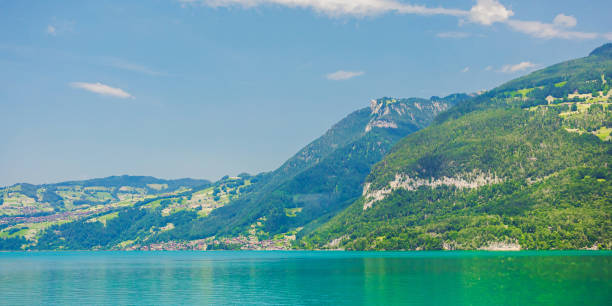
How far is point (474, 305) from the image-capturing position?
71.9m

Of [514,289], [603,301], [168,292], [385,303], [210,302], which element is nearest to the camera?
[603,301]

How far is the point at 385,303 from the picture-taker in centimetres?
7556

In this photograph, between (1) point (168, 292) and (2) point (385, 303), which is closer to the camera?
(2) point (385, 303)

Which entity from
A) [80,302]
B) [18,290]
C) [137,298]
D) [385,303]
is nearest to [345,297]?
[385,303]

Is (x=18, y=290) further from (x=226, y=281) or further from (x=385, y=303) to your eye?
(x=385, y=303)

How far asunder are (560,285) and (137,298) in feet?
238

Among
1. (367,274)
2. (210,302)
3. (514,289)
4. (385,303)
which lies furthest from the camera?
(367,274)

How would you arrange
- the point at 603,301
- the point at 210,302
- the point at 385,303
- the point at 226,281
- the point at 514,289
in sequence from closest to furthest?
the point at 603,301
the point at 385,303
the point at 210,302
the point at 514,289
the point at 226,281

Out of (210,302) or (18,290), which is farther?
(18,290)

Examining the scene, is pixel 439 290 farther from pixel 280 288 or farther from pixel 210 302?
pixel 210 302

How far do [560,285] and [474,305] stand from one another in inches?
1043

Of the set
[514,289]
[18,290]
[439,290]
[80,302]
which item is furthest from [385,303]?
[18,290]

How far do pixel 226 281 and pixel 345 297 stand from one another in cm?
4116

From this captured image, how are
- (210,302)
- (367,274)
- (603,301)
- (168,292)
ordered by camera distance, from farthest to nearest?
(367,274)
(168,292)
(210,302)
(603,301)
